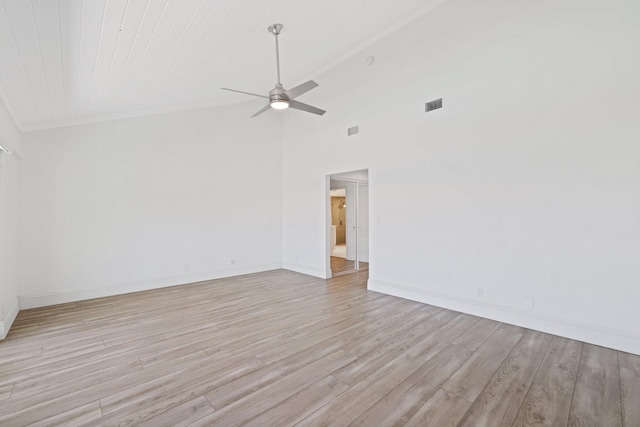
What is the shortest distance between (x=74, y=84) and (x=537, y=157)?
5254 mm

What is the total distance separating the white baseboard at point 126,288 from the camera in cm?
429

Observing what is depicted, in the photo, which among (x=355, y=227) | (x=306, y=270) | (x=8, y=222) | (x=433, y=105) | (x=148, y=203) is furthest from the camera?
(x=355, y=227)

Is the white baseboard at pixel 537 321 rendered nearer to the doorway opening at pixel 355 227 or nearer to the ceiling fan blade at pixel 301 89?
the doorway opening at pixel 355 227

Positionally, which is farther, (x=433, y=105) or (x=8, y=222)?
(x=433, y=105)

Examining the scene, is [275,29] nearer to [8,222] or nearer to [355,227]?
[8,222]

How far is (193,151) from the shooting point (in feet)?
18.9

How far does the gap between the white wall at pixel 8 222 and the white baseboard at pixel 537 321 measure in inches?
211

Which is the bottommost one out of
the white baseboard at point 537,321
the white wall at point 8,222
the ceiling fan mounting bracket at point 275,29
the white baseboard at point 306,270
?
the white baseboard at point 306,270

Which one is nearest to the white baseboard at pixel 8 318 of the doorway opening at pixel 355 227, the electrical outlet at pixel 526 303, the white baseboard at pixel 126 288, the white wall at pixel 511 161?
the white baseboard at pixel 126 288

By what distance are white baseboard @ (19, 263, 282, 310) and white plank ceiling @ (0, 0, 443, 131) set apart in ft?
8.35

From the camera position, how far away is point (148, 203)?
17.2 ft

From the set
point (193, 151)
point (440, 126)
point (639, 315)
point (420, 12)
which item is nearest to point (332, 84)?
point (420, 12)

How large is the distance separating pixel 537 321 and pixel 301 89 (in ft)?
13.1

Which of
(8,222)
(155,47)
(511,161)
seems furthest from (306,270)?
(155,47)
